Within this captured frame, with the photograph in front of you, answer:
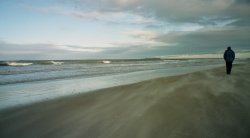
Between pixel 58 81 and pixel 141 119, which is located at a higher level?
pixel 141 119

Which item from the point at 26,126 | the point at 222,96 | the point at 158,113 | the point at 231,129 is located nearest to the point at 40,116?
the point at 26,126

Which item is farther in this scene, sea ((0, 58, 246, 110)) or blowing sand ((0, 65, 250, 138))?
sea ((0, 58, 246, 110))

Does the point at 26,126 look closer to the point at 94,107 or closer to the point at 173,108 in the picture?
the point at 94,107

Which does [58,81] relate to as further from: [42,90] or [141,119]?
[141,119]

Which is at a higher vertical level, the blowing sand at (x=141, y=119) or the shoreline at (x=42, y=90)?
the blowing sand at (x=141, y=119)

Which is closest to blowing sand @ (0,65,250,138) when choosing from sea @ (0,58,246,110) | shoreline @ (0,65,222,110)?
shoreline @ (0,65,222,110)

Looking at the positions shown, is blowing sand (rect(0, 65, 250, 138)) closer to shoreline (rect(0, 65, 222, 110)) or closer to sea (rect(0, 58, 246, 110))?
shoreline (rect(0, 65, 222, 110))

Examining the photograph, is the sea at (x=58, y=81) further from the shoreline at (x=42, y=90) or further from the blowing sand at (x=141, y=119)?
the blowing sand at (x=141, y=119)

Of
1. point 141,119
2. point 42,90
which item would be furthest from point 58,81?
point 141,119

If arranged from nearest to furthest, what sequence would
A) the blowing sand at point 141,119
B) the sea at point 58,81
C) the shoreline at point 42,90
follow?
1. the blowing sand at point 141,119
2. the shoreline at point 42,90
3. the sea at point 58,81

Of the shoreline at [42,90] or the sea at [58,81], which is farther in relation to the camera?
the sea at [58,81]

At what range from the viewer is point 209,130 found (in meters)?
4.66

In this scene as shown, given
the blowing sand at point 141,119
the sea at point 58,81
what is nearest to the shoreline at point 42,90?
the sea at point 58,81

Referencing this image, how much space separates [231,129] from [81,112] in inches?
148
